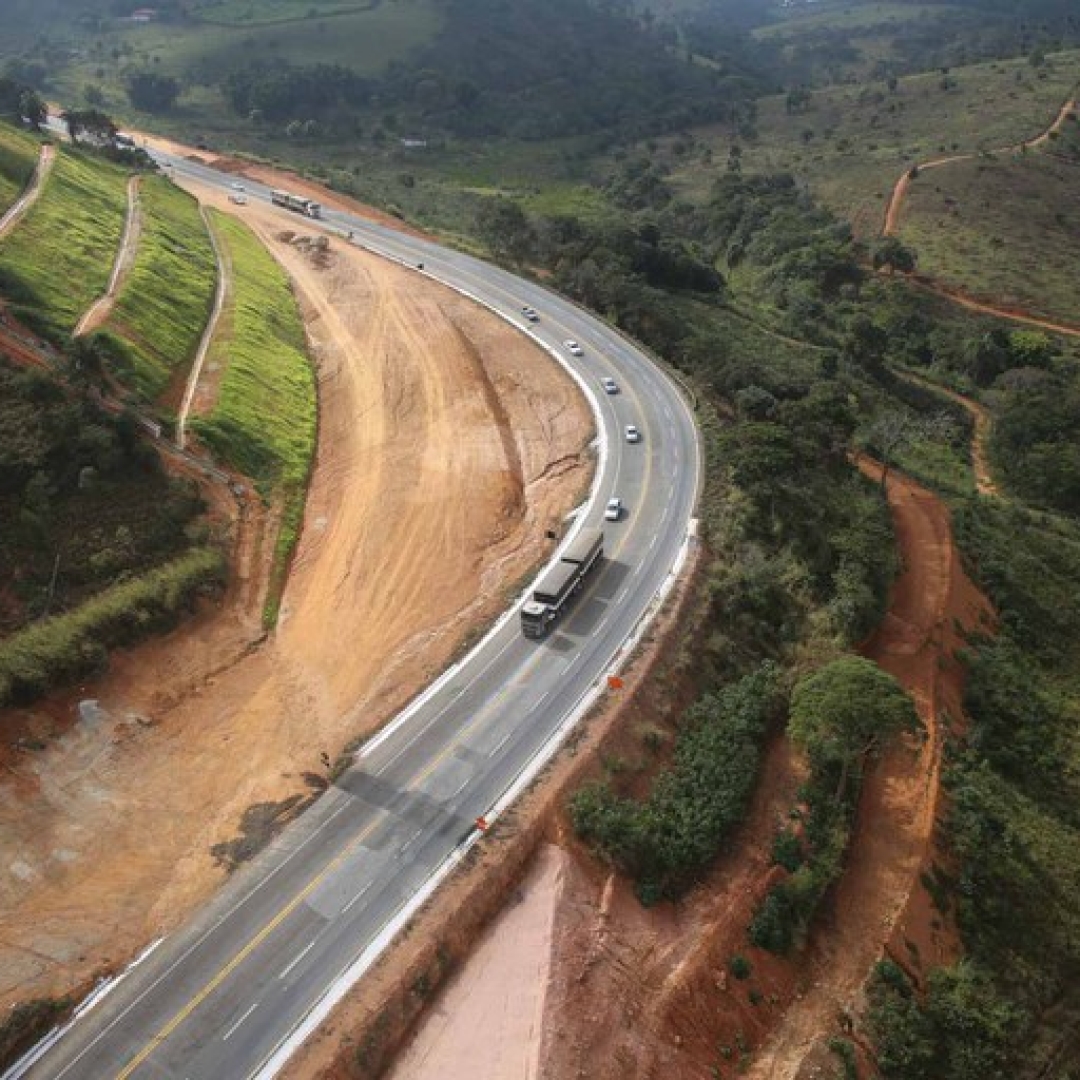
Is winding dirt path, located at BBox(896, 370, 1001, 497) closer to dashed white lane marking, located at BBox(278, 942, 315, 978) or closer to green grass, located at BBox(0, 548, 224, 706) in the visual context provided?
green grass, located at BBox(0, 548, 224, 706)

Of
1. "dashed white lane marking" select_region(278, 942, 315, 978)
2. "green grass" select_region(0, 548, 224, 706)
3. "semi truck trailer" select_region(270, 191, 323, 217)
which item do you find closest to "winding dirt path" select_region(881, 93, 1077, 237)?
"semi truck trailer" select_region(270, 191, 323, 217)

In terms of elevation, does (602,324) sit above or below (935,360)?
above

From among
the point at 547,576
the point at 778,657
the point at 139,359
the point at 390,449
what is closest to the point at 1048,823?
the point at 778,657

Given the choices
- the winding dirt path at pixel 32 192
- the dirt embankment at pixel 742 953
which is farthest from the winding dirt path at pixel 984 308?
the winding dirt path at pixel 32 192

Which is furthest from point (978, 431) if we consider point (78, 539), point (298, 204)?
point (78, 539)

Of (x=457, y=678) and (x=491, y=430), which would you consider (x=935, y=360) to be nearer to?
(x=491, y=430)
